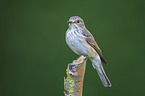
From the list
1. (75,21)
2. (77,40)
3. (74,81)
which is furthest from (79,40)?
(74,81)

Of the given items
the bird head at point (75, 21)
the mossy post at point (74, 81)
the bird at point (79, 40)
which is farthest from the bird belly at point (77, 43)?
the mossy post at point (74, 81)

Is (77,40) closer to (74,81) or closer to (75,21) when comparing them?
(75,21)

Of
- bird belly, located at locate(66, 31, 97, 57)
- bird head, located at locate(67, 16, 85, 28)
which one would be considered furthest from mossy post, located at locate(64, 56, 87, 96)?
bird head, located at locate(67, 16, 85, 28)

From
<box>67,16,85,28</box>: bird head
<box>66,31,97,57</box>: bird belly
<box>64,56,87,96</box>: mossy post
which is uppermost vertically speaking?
<box>67,16,85,28</box>: bird head

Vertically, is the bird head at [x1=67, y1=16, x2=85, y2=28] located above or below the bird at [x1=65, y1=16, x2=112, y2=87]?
above

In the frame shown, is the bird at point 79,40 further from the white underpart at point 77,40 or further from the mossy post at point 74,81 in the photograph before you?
the mossy post at point 74,81

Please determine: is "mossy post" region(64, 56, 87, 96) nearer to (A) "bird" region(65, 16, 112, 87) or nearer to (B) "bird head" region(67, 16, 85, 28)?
(A) "bird" region(65, 16, 112, 87)

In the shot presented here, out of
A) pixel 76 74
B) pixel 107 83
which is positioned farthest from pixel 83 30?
pixel 76 74

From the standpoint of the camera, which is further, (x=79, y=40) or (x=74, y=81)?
(x=79, y=40)

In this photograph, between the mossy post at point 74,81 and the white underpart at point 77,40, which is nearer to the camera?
the mossy post at point 74,81

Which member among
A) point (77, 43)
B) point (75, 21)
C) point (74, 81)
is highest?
point (75, 21)

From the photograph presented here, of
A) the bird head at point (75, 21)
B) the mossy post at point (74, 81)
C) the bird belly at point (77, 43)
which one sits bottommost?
the mossy post at point (74, 81)

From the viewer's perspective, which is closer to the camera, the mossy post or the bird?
the mossy post
